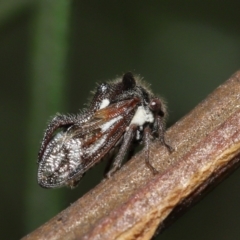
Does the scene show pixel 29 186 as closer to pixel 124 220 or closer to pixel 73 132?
pixel 73 132

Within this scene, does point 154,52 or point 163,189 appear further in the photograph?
point 154,52

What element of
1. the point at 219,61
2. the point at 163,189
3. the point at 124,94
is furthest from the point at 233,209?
the point at 163,189

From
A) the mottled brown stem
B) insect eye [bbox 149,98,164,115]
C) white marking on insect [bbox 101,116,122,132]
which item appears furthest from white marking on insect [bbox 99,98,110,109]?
the mottled brown stem

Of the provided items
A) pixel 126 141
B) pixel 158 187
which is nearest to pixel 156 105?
pixel 126 141

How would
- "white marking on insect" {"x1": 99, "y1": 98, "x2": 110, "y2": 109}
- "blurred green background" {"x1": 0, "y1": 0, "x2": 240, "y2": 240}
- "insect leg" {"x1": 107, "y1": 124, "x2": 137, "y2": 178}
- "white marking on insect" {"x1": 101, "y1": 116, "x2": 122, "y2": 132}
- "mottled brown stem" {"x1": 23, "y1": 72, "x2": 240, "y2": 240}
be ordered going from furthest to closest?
"blurred green background" {"x1": 0, "y1": 0, "x2": 240, "y2": 240}, "white marking on insect" {"x1": 99, "y1": 98, "x2": 110, "y2": 109}, "white marking on insect" {"x1": 101, "y1": 116, "x2": 122, "y2": 132}, "insect leg" {"x1": 107, "y1": 124, "x2": 137, "y2": 178}, "mottled brown stem" {"x1": 23, "y1": 72, "x2": 240, "y2": 240}

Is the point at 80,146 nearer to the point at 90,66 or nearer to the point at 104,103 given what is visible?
the point at 104,103

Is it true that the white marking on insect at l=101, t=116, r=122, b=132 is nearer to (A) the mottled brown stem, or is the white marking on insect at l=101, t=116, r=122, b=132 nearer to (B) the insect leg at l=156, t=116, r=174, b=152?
(B) the insect leg at l=156, t=116, r=174, b=152

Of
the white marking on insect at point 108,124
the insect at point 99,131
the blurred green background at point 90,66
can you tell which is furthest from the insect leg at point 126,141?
the blurred green background at point 90,66
